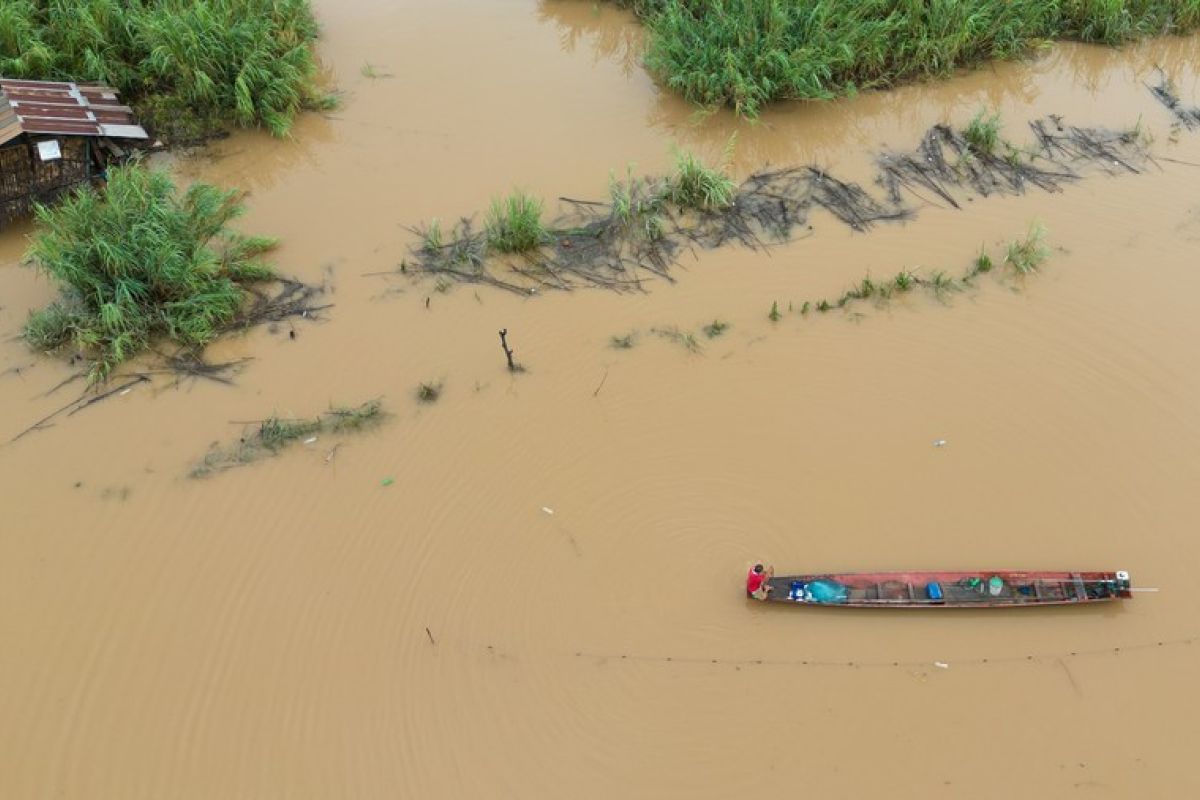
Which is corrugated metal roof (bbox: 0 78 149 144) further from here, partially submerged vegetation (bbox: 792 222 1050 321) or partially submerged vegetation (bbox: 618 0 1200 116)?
partially submerged vegetation (bbox: 792 222 1050 321)

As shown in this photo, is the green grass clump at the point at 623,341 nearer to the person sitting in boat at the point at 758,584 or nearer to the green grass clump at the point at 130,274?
the person sitting in boat at the point at 758,584

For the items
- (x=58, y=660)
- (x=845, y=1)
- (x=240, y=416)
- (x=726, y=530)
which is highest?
(x=845, y=1)

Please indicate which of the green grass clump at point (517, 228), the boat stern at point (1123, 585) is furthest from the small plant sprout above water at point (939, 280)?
the boat stern at point (1123, 585)

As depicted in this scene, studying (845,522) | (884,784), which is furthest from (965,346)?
(884,784)

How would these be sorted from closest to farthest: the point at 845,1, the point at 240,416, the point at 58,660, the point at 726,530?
the point at 58,660 → the point at 726,530 → the point at 240,416 → the point at 845,1

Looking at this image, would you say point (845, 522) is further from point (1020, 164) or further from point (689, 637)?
point (1020, 164)

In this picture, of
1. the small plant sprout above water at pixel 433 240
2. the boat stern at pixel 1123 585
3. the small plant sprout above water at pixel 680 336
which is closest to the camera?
the boat stern at pixel 1123 585

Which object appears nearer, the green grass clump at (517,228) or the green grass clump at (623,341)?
the green grass clump at (623,341)

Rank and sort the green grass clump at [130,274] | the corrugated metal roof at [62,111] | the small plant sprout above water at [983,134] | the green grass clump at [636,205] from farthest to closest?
the small plant sprout above water at [983,134]
the green grass clump at [636,205]
the corrugated metal roof at [62,111]
the green grass clump at [130,274]
